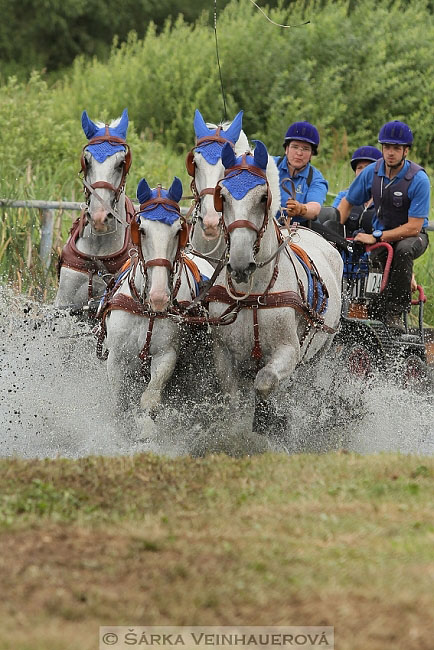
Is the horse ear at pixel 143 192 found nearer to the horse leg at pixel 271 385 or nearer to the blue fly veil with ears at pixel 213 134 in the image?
the blue fly veil with ears at pixel 213 134

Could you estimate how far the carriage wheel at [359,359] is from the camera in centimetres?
873

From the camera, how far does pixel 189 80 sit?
61.0 feet

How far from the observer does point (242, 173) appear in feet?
20.9

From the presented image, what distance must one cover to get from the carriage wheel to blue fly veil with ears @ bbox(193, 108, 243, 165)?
7.20ft

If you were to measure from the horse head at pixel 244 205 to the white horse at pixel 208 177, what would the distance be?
0.40 meters

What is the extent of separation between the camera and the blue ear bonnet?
20.6 ft

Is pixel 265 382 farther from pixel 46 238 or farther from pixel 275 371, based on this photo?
pixel 46 238

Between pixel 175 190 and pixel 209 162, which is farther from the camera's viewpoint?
pixel 209 162

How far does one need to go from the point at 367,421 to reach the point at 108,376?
2.22 metres

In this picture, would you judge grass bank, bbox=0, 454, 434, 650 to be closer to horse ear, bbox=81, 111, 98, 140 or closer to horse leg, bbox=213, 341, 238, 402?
horse leg, bbox=213, 341, 238, 402

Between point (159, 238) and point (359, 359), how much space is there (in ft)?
9.39

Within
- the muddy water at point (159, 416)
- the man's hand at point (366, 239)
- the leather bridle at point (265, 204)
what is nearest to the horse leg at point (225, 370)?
the muddy water at point (159, 416)

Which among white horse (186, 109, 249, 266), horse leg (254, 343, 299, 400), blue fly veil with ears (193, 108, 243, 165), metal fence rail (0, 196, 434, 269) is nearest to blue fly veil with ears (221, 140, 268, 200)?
white horse (186, 109, 249, 266)

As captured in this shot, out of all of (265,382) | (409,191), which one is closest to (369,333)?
(409,191)
